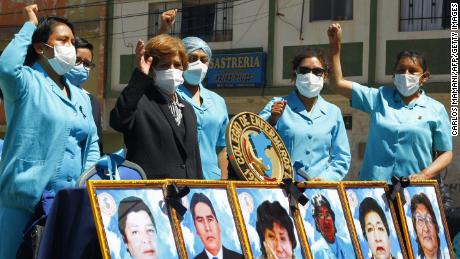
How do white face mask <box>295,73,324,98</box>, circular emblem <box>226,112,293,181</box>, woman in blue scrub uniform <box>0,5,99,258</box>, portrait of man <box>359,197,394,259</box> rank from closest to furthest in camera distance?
1. woman in blue scrub uniform <box>0,5,99,258</box>
2. circular emblem <box>226,112,293,181</box>
3. portrait of man <box>359,197,394,259</box>
4. white face mask <box>295,73,324,98</box>

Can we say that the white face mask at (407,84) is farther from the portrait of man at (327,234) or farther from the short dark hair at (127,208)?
the short dark hair at (127,208)

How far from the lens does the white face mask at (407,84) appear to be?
627 cm

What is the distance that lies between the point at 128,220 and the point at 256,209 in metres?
0.86

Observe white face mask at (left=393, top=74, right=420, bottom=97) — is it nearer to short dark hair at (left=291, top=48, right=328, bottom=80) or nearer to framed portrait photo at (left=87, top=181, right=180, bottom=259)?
short dark hair at (left=291, top=48, right=328, bottom=80)

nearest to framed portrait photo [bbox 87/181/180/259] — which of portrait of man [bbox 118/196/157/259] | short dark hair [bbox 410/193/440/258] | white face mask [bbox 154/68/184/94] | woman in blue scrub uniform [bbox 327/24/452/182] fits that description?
portrait of man [bbox 118/196/157/259]

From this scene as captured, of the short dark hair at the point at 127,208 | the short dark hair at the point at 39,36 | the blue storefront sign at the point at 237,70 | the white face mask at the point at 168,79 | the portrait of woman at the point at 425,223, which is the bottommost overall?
the portrait of woman at the point at 425,223

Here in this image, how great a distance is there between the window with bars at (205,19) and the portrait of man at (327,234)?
16913mm

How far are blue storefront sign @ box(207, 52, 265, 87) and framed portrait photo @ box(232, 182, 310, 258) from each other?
16306mm

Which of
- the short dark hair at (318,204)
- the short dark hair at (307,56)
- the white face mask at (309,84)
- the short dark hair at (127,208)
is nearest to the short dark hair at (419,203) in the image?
the short dark hair at (318,204)

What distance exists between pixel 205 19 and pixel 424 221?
1689 centimetres

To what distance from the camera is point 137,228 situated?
→ 147 inches

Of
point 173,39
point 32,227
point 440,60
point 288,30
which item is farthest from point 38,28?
point 288,30

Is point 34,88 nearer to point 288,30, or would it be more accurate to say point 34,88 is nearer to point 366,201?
point 366,201

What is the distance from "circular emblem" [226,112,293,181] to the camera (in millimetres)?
4973
